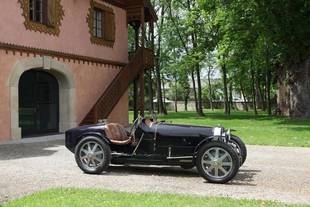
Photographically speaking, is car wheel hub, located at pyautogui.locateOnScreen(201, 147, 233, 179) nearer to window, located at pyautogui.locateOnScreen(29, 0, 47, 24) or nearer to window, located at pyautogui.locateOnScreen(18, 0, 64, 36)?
window, located at pyautogui.locateOnScreen(18, 0, 64, 36)

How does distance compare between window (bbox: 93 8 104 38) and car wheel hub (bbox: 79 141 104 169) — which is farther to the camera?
window (bbox: 93 8 104 38)

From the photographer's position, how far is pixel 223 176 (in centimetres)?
883

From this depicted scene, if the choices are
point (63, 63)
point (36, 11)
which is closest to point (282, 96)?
point (63, 63)

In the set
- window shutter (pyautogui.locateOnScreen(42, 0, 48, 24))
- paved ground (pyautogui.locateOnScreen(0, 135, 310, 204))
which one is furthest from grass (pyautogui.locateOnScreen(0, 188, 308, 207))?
window shutter (pyautogui.locateOnScreen(42, 0, 48, 24))

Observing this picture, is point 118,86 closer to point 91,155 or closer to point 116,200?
point 91,155

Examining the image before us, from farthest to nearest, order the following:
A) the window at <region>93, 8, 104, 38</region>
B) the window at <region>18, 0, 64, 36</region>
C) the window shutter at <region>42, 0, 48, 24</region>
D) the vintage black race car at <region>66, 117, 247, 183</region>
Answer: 1. the window at <region>93, 8, 104, 38</region>
2. the window shutter at <region>42, 0, 48, 24</region>
3. the window at <region>18, 0, 64, 36</region>
4. the vintage black race car at <region>66, 117, 247, 183</region>

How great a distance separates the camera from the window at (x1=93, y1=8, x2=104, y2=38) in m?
23.2

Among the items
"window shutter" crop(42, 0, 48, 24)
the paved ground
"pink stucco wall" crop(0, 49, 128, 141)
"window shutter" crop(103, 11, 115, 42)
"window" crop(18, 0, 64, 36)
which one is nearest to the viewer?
the paved ground

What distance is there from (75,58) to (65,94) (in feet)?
5.27

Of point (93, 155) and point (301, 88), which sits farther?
point (301, 88)

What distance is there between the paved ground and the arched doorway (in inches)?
272

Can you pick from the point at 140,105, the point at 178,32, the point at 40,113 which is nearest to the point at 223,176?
the point at 40,113

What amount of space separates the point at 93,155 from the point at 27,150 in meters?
5.17

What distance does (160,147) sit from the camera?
9578 mm
